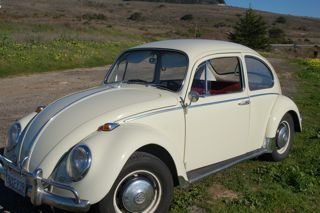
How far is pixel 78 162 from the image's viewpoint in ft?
12.5

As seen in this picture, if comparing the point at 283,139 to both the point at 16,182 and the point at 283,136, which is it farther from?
the point at 16,182

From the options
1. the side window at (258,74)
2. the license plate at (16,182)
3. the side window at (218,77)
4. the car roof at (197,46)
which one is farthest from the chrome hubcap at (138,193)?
the side window at (258,74)

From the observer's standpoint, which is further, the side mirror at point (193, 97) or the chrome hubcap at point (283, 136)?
the chrome hubcap at point (283, 136)

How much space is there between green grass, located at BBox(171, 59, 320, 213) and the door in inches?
14.7

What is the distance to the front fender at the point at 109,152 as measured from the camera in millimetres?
3699

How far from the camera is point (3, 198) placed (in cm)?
473

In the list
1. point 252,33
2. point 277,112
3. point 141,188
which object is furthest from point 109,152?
point 252,33

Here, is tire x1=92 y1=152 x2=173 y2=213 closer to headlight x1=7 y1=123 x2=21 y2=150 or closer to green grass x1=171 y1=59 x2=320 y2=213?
green grass x1=171 y1=59 x2=320 y2=213

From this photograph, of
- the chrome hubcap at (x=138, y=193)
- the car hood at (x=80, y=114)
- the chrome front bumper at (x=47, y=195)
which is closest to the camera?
the chrome front bumper at (x=47, y=195)

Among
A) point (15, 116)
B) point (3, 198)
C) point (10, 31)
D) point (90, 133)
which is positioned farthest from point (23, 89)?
point (10, 31)

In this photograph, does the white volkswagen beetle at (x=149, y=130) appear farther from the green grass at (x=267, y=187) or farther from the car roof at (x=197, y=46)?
the green grass at (x=267, y=187)

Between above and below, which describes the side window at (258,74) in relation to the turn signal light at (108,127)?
above

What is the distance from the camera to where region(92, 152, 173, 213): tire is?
387 centimetres

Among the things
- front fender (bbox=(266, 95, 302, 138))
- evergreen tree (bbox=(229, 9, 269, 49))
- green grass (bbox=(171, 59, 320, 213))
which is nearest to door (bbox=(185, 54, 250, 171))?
green grass (bbox=(171, 59, 320, 213))
